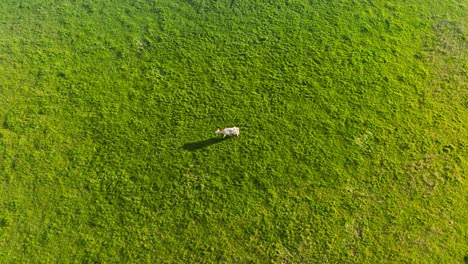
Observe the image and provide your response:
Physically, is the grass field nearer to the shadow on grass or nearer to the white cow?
the shadow on grass

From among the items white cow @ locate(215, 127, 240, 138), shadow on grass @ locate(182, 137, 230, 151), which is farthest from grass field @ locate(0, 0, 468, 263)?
white cow @ locate(215, 127, 240, 138)

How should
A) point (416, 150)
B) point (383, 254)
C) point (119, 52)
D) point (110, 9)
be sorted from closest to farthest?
point (383, 254)
point (416, 150)
point (119, 52)
point (110, 9)

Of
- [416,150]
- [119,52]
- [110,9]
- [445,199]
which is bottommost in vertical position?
[445,199]

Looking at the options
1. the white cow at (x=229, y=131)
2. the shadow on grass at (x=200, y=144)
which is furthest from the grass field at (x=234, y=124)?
the white cow at (x=229, y=131)

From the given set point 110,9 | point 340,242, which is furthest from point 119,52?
point 340,242

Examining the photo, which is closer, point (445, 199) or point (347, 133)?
point (445, 199)

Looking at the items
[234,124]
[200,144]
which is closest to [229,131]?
[234,124]

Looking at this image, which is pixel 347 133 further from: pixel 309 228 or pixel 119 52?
pixel 119 52

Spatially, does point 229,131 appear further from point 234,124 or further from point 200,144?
point 200,144

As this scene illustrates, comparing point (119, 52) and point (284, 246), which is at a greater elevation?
point (119, 52)
